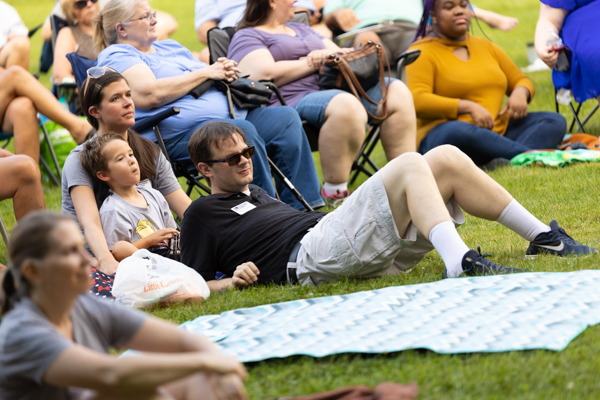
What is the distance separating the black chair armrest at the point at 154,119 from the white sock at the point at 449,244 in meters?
1.90

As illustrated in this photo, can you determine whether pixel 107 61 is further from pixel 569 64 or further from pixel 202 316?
pixel 569 64

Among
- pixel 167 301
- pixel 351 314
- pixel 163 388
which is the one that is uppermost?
pixel 163 388

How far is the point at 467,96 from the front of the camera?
5.66 metres

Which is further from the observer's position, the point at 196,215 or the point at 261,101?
the point at 261,101

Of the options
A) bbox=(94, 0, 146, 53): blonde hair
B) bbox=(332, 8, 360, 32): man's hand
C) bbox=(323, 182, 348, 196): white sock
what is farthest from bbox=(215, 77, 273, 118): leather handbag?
bbox=(332, 8, 360, 32): man's hand

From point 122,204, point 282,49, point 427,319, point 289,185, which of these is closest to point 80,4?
point 282,49

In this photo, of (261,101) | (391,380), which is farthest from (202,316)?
(261,101)

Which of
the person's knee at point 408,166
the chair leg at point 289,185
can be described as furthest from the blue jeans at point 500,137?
the person's knee at point 408,166

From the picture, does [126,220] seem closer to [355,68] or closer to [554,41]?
[355,68]

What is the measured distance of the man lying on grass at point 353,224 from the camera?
8.96 feet

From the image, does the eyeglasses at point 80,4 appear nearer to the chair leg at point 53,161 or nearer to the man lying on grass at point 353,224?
the chair leg at point 53,161

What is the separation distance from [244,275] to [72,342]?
1.50 meters

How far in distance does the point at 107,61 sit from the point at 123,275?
1.71 meters

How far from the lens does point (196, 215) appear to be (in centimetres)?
303
